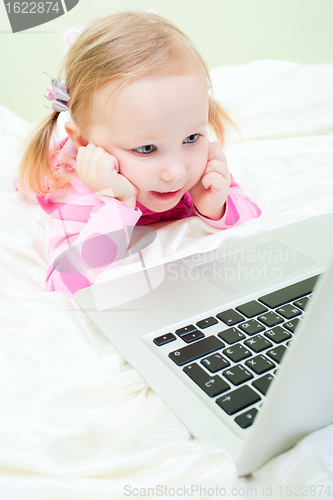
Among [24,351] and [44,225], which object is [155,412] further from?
[44,225]

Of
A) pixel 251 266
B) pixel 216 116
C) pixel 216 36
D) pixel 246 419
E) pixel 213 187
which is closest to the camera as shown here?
pixel 246 419

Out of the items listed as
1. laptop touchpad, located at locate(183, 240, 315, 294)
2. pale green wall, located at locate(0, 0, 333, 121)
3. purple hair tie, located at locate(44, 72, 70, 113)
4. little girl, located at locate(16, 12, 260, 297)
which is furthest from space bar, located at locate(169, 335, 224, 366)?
pale green wall, located at locate(0, 0, 333, 121)

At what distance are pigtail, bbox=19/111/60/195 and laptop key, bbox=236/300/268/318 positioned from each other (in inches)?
22.0

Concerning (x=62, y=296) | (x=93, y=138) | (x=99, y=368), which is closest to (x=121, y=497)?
(x=99, y=368)

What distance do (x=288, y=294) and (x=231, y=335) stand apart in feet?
0.36

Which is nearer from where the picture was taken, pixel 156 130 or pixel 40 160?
pixel 156 130

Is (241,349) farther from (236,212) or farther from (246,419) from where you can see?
(236,212)

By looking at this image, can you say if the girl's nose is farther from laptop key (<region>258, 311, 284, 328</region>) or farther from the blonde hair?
laptop key (<region>258, 311, 284, 328</region>)

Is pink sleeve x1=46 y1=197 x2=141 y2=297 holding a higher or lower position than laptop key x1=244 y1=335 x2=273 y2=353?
lower

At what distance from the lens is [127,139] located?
0.64 metres

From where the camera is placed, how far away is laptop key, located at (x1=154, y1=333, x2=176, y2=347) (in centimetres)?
40

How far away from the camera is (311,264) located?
54 cm

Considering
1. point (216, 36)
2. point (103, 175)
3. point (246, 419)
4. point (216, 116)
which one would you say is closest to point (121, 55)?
point (103, 175)

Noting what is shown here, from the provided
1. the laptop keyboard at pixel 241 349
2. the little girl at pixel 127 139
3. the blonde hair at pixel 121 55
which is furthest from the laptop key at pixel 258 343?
the blonde hair at pixel 121 55
